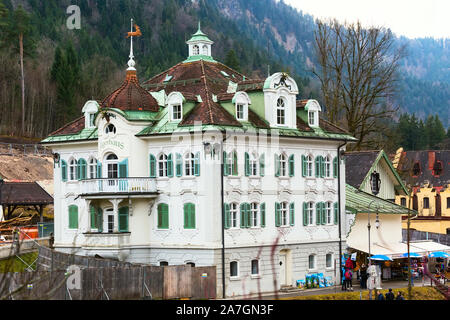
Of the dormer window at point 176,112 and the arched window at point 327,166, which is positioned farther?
the arched window at point 327,166

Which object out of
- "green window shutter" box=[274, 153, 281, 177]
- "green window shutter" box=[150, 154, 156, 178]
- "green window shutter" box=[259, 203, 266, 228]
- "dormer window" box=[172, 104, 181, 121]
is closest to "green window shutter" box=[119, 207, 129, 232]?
"green window shutter" box=[150, 154, 156, 178]

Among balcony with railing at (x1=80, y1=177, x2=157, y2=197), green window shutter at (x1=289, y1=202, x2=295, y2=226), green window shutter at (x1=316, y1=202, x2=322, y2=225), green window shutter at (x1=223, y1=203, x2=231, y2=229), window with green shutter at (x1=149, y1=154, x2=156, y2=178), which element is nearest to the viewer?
green window shutter at (x1=223, y1=203, x2=231, y2=229)

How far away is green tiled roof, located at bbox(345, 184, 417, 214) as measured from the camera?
61312 mm

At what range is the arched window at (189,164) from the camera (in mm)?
52094

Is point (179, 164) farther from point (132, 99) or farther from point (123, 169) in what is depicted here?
point (132, 99)

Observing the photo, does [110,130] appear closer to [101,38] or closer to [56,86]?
[56,86]

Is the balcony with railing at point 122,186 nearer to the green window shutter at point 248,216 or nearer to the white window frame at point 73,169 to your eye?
the white window frame at point 73,169

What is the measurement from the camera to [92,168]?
2212 inches

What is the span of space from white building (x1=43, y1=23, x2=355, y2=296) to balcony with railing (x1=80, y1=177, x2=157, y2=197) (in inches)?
2.1

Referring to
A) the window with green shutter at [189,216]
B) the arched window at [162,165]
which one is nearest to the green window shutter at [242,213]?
the window with green shutter at [189,216]

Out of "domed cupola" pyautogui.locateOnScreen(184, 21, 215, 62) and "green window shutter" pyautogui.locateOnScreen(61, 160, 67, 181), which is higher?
"domed cupola" pyautogui.locateOnScreen(184, 21, 215, 62)

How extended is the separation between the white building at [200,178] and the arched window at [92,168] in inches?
2.7

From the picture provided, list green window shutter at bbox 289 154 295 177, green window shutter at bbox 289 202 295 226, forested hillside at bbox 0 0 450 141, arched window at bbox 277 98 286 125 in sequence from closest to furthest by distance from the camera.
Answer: arched window at bbox 277 98 286 125
green window shutter at bbox 289 154 295 177
green window shutter at bbox 289 202 295 226
forested hillside at bbox 0 0 450 141

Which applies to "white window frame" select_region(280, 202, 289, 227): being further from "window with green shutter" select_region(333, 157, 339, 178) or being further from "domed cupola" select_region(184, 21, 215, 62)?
"domed cupola" select_region(184, 21, 215, 62)
